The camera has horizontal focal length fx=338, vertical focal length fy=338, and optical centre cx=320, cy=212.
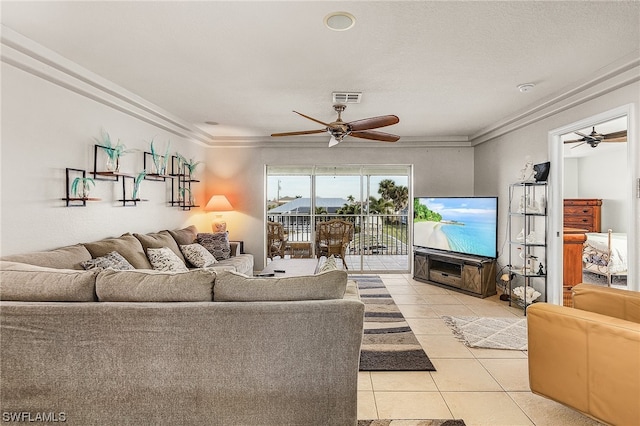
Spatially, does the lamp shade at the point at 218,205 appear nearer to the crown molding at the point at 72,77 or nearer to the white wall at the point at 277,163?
the white wall at the point at 277,163

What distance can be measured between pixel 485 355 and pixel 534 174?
8.05 feet

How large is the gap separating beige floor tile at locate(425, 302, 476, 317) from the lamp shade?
3.65m

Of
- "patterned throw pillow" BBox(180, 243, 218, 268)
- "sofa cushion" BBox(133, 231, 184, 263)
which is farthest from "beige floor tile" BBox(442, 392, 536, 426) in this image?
"sofa cushion" BBox(133, 231, 184, 263)

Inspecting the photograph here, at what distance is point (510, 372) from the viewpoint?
2.72m

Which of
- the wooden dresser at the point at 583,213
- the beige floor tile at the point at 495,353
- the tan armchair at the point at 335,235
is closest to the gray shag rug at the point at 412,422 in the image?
the beige floor tile at the point at 495,353

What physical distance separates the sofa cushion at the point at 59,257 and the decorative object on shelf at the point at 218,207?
9.08 ft

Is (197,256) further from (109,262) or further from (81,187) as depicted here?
(81,187)

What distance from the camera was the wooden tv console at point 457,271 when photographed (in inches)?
191

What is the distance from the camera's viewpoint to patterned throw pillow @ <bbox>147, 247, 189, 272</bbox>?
3.66m

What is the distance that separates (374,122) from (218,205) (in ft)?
11.2

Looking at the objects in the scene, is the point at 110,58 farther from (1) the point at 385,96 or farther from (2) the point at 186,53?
(1) the point at 385,96

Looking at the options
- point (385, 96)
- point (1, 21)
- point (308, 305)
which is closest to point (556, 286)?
point (385, 96)

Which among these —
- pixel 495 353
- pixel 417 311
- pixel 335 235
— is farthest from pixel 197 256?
pixel 495 353

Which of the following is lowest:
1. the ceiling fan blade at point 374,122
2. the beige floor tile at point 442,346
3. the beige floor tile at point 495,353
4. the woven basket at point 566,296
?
the beige floor tile at point 495,353
